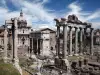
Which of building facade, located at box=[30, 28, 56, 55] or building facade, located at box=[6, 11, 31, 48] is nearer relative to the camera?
building facade, located at box=[30, 28, 56, 55]

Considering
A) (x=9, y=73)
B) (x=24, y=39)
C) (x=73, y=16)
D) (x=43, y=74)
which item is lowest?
(x=43, y=74)

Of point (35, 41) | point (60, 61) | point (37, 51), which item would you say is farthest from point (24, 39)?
point (60, 61)

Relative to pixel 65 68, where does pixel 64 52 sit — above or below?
above

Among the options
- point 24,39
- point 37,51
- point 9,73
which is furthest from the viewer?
point 24,39

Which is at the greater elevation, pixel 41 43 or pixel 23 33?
pixel 23 33

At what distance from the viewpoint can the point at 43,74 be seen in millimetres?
24844

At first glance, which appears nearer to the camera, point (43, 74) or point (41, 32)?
point (43, 74)

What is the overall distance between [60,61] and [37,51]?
3096 cm

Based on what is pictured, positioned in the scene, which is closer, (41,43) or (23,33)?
(41,43)

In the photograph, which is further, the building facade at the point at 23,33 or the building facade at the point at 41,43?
the building facade at the point at 23,33

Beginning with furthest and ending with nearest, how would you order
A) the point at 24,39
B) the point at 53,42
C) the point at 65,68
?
the point at 53,42 → the point at 24,39 → the point at 65,68

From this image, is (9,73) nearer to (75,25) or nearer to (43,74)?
(43,74)

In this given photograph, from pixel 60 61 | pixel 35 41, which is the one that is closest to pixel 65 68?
pixel 60 61

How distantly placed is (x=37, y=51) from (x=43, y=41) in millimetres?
4048
